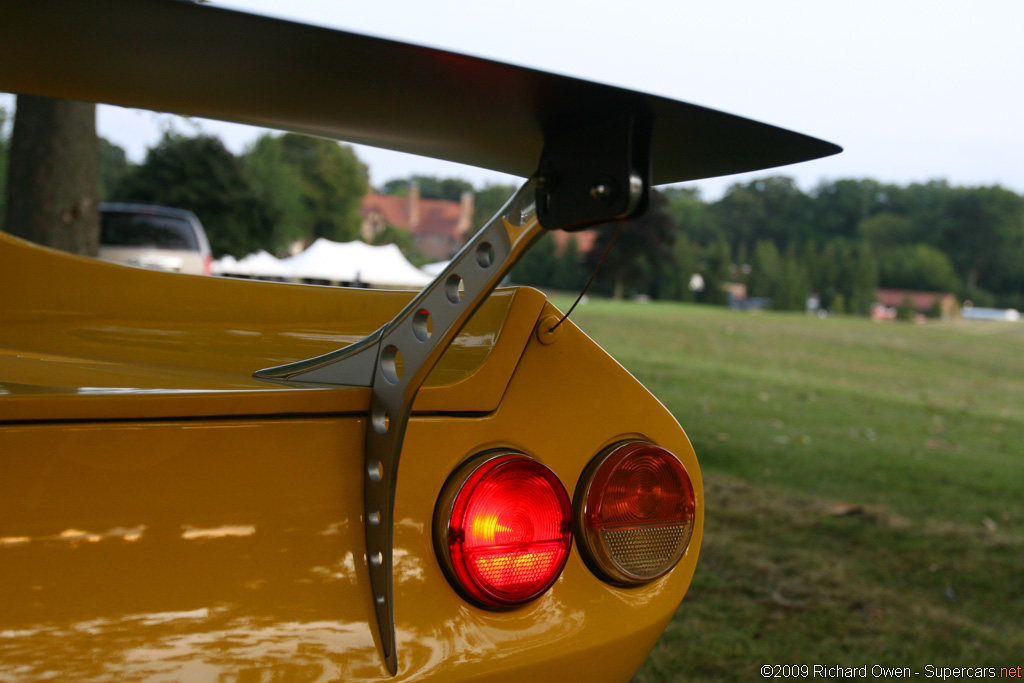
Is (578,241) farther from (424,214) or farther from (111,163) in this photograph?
(424,214)

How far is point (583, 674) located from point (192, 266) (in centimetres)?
1407

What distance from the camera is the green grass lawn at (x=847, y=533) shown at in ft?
10.5

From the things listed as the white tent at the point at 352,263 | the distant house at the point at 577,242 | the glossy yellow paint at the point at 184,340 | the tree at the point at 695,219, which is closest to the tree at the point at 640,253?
the distant house at the point at 577,242

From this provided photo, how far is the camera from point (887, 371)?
16.7m

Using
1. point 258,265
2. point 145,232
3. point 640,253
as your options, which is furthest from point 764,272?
point 145,232

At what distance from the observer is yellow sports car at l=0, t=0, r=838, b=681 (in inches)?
37.8

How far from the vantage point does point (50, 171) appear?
22.6 feet

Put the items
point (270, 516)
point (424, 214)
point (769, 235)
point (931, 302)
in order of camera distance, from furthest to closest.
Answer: point (424, 214) < point (769, 235) < point (931, 302) < point (270, 516)

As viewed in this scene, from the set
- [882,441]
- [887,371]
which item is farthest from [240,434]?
[887,371]

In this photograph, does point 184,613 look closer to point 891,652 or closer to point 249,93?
point 249,93

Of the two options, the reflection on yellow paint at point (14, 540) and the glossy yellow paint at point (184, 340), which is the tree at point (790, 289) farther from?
the reflection on yellow paint at point (14, 540)

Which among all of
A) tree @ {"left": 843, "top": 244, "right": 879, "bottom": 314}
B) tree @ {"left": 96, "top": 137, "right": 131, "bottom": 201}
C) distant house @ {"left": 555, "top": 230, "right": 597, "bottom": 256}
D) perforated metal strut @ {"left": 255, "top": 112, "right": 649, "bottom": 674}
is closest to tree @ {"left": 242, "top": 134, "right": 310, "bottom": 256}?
tree @ {"left": 96, "top": 137, "right": 131, "bottom": 201}

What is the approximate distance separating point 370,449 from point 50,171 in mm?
6946

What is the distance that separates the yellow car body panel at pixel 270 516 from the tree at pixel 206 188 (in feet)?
127
